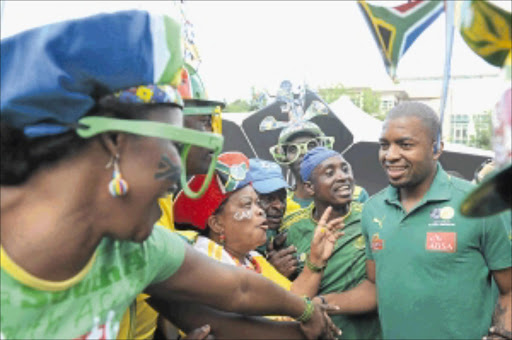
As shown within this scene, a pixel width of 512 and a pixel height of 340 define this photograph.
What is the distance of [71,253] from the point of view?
4.91 ft

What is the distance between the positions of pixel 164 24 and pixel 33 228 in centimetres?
66

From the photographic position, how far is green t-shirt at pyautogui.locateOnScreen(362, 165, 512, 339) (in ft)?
8.74

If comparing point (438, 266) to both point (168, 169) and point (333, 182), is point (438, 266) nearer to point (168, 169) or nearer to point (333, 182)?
point (333, 182)

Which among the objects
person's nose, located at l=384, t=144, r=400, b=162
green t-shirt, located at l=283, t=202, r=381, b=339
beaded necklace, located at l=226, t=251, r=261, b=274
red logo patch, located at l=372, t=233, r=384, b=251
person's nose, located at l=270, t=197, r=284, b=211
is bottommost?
green t-shirt, located at l=283, t=202, r=381, b=339

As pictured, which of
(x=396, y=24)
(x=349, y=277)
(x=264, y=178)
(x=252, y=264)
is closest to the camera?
(x=396, y=24)

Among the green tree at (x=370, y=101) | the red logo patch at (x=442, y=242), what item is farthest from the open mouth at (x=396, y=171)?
the green tree at (x=370, y=101)

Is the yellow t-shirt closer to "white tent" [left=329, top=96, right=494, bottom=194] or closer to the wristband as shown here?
the wristband

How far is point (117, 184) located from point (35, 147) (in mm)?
240

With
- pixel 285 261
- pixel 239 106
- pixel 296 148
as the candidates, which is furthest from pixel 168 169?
pixel 239 106

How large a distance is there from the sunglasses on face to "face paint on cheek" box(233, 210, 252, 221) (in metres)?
2.36

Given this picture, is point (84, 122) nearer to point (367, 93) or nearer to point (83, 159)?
point (83, 159)

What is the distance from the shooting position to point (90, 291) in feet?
5.18

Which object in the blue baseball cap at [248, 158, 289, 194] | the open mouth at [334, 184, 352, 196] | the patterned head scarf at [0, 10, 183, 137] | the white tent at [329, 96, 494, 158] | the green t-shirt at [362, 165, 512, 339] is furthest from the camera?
the white tent at [329, 96, 494, 158]

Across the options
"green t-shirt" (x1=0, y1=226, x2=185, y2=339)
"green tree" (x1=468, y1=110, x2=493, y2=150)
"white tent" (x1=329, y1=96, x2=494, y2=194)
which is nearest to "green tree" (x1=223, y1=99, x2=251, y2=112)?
"white tent" (x1=329, y1=96, x2=494, y2=194)
